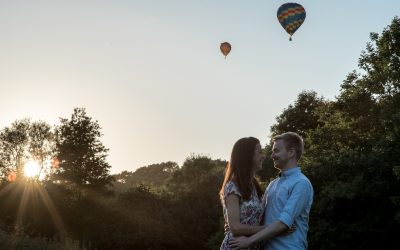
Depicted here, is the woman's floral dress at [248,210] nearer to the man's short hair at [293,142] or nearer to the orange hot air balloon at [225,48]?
the man's short hair at [293,142]

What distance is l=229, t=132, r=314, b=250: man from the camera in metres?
4.16

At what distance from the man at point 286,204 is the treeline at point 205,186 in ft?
28.2

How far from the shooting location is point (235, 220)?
4.43 meters

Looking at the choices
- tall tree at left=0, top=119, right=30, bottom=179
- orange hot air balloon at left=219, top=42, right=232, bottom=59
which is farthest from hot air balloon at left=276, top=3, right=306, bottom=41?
tall tree at left=0, top=119, right=30, bottom=179

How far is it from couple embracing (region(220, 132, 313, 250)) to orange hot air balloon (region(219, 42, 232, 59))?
110 feet

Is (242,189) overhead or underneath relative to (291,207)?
overhead

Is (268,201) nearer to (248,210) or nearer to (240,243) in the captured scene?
(248,210)

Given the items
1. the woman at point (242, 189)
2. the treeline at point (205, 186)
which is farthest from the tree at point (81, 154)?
the woman at point (242, 189)

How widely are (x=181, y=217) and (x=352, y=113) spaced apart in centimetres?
1876

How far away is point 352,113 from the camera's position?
28.0 metres

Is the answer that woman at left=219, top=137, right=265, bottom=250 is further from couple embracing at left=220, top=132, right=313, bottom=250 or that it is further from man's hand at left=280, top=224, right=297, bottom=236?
man's hand at left=280, top=224, right=297, bottom=236

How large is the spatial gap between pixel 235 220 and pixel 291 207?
580 mm

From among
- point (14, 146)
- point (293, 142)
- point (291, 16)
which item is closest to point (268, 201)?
point (293, 142)

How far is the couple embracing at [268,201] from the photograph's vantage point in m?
4.20
